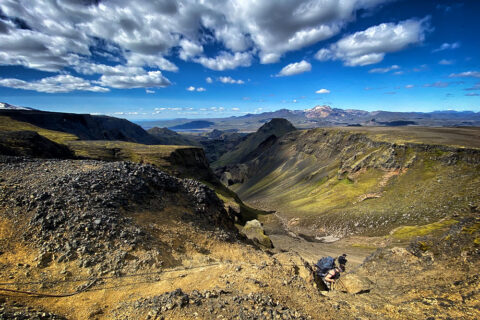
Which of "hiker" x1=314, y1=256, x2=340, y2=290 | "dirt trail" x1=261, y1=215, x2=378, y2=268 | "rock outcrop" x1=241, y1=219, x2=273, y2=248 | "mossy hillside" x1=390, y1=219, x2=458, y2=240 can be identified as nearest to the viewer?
"hiker" x1=314, y1=256, x2=340, y2=290

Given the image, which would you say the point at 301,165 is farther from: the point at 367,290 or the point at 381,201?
the point at 367,290

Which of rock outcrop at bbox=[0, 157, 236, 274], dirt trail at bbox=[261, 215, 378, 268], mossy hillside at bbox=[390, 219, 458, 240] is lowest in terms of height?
dirt trail at bbox=[261, 215, 378, 268]

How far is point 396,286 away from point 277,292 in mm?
11320

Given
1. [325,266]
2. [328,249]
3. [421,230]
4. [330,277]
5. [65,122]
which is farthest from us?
[65,122]

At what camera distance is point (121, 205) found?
18.5m

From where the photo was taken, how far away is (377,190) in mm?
63250

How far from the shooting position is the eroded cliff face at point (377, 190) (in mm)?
46781

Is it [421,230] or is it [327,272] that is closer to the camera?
[327,272]

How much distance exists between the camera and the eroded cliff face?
4678 cm

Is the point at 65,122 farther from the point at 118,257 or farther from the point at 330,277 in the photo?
the point at 330,277

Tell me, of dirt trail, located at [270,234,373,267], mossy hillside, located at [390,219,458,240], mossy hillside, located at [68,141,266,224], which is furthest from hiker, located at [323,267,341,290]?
mossy hillside, located at [68,141,266,224]

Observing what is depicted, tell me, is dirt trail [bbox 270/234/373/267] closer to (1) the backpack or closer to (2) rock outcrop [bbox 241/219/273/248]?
(2) rock outcrop [bbox 241/219/273/248]

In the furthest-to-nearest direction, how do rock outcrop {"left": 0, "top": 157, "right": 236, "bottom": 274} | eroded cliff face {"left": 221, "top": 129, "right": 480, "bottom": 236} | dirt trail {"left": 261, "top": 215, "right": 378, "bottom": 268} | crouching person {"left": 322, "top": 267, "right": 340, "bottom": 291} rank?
eroded cliff face {"left": 221, "top": 129, "right": 480, "bottom": 236}
dirt trail {"left": 261, "top": 215, "right": 378, "bottom": 268}
crouching person {"left": 322, "top": 267, "right": 340, "bottom": 291}
rock outcrop {"left": 0, "top": 157, "right": 236, "bottom": 274}

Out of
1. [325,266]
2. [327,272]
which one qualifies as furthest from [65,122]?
[327,272]
